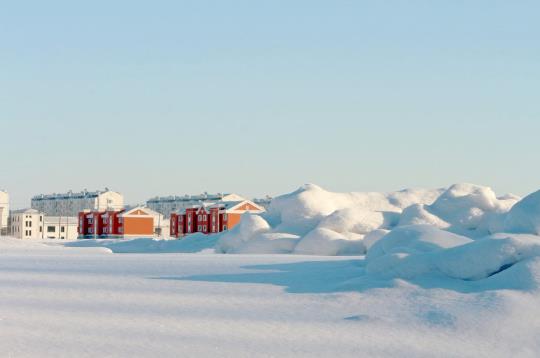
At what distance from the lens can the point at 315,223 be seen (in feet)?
80.0

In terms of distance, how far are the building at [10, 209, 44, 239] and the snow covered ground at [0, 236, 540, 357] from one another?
261ft

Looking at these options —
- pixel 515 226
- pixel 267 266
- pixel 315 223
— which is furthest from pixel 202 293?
pixel 315 223

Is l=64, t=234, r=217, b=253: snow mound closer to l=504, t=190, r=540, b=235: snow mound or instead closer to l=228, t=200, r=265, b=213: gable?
l=504, t=190, r=540, b=235: snow mound

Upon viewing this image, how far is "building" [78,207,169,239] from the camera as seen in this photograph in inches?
2598

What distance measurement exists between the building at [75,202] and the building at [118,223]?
25.9 metres

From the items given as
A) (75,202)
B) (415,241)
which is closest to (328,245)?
(415,241)

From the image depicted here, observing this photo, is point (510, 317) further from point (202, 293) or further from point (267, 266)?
point (267, 266)

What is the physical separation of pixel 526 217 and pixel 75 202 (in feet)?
327

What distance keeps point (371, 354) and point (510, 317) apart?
5.65ft

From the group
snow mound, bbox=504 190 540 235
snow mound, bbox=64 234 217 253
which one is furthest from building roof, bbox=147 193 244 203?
snow mound, bbox=504 190 540 235

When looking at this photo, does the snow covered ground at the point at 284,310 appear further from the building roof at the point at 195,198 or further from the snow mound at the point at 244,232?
the building roof at the point at 195,198

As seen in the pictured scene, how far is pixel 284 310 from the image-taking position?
8.46 meters

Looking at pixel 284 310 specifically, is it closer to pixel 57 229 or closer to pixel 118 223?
pixel 118 223

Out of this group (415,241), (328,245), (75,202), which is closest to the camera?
(415,241)
